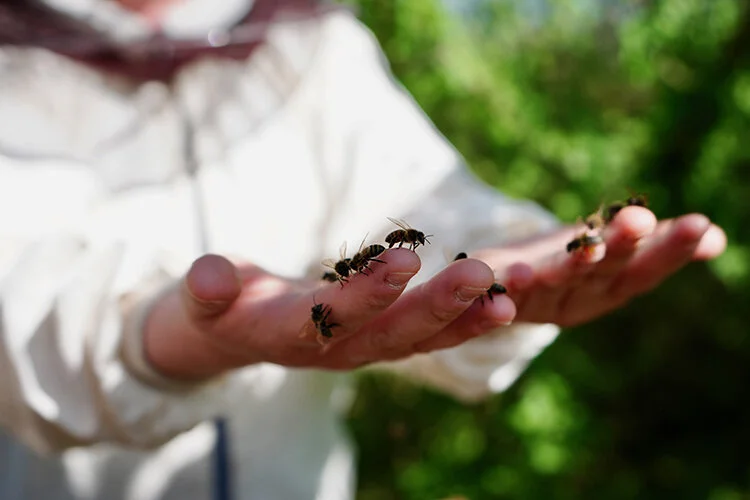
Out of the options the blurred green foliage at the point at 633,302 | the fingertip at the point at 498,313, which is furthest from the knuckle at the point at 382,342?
the blurred green foliage at the point at 633,302

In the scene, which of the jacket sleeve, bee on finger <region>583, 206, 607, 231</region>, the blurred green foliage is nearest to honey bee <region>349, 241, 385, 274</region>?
the jacket sleeve

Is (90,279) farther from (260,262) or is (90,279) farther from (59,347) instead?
(260,262)

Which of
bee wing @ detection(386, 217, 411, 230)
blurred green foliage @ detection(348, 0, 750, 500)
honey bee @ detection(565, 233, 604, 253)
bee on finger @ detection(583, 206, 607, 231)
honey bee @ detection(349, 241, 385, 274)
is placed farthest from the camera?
blurred green foliage @ detection(348, 0, 750, 500)

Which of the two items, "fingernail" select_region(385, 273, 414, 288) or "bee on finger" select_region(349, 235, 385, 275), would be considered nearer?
"fingernail" select_region(385, 273, 414, 288)

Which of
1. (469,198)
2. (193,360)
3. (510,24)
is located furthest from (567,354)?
(193,360)

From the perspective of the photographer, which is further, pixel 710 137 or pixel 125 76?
pixel 710 137

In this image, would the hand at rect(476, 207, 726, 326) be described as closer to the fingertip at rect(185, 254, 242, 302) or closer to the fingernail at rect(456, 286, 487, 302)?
the fingernail at rect(456, 286, 487, 302)

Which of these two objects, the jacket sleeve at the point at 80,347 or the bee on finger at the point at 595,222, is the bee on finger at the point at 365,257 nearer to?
the jacket sleeve at the point at 80,347
